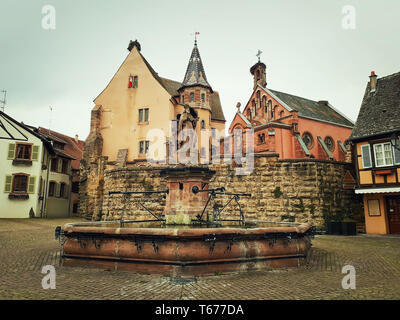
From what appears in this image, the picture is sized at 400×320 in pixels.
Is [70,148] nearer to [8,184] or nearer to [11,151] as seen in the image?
[11,151]

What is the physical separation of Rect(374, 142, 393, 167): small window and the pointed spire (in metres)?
18.3

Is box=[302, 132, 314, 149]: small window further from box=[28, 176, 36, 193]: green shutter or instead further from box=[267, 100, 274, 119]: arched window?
box=[28, 176, 36, 193]: green shutter

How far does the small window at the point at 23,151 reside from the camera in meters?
25.0

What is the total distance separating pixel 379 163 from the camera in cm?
1689

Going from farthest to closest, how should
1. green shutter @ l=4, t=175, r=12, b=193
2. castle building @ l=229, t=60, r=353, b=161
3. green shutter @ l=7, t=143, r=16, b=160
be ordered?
castle building @ l=229, t=60, r=353, b=161 < green shutter @ l=7, t=143, r=16, b=160 < green shutter @ l=4, t=175, r=12, b=193

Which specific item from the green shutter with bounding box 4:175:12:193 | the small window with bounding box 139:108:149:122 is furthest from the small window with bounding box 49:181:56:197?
the small window with bounding box 139:108:149:122

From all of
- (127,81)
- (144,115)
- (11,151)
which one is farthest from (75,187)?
(127,81)

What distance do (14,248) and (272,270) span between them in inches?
336

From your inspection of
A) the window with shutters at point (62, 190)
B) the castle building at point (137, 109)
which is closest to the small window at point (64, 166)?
the window with shutters at point (62, 190)

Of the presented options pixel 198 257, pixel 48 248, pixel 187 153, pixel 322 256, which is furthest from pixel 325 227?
pixel 48 248

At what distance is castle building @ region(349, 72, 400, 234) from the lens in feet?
53.2

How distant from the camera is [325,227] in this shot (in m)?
16.2

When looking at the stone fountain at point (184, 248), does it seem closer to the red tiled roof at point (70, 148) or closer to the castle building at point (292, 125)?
the castle building at point (292, 125)
